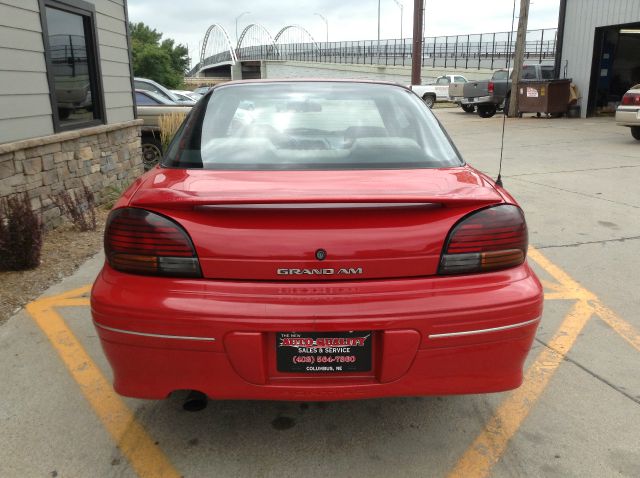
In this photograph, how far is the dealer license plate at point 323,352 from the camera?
1.99m

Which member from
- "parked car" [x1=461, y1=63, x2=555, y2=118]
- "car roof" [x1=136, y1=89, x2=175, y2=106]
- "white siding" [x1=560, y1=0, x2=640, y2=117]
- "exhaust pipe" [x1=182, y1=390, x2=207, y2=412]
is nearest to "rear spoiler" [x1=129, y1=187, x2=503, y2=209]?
"exhaust pipe" [x1=182, y1=390, x2=207, y2=412]

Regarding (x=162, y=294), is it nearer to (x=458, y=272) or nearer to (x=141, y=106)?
(x=458, y=272)

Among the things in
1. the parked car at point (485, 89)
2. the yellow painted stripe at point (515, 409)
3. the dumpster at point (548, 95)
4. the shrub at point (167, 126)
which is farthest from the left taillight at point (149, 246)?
the parked car at point (485, 89)

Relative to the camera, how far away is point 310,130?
9.36ft

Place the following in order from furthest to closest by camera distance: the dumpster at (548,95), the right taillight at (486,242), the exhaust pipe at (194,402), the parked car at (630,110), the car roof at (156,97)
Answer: the dumpster at (548,95)
the parked car at (630,110)
the car roof at (156,97)
the exhaust pipe at (194,402)
the right taillight at (486,242)

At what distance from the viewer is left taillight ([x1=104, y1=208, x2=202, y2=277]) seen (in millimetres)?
2033

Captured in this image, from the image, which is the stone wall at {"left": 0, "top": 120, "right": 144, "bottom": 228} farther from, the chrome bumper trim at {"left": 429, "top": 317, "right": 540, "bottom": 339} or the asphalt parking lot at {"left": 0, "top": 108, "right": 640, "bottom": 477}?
the chrome bumper trim at {"left": 429, "top": 317, "right": 540, "bottom": 339}

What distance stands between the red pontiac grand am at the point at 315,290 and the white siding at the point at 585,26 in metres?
17.4

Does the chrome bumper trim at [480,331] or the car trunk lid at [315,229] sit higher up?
the car trunk lid at [315,229]

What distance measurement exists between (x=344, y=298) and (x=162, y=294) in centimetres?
66

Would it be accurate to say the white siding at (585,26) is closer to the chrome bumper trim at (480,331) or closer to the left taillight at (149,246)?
the chrome bumper trim at (480,331)

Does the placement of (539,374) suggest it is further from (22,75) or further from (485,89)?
(485,89)

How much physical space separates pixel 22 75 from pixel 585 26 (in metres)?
17.8

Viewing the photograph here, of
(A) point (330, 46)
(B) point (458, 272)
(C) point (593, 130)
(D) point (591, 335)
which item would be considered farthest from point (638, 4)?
(A) point (330, 46)
